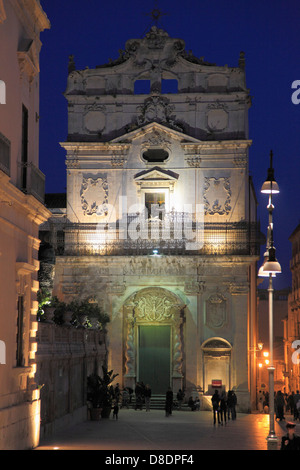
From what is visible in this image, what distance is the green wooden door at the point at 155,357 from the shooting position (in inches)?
1801

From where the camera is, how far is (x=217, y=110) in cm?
4716

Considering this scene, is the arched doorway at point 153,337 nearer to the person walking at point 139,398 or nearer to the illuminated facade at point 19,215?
the person walking at point 139,398

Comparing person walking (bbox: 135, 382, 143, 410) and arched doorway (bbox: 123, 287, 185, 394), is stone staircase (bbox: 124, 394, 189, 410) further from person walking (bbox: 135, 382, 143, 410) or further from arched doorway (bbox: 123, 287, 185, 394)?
person walking (bbox: 135, 382, 143, 410)

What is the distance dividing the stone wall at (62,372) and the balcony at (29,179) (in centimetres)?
557

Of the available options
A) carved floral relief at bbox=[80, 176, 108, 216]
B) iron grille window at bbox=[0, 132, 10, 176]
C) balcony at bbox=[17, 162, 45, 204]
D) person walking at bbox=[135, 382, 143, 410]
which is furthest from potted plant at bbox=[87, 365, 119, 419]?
iron grille window at bbox=[0, 132, 10, 176]

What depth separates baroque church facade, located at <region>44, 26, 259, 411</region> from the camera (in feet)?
149

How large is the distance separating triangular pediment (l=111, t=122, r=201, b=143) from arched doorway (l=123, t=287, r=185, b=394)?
27.3 feet

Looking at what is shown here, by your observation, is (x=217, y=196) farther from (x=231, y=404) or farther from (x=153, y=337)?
(x=231, y=404)

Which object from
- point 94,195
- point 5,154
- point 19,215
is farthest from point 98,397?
point 5,154

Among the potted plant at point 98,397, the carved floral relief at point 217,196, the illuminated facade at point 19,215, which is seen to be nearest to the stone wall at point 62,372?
the potted plant at point 98,397

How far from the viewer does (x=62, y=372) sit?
3002cm

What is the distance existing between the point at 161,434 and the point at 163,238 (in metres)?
18.2

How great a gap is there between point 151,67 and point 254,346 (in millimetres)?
16457

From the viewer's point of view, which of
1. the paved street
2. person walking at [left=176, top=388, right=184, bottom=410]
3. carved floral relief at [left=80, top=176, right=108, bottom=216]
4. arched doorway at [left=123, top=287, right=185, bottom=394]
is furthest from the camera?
carved floral relief at [left=80, top=176, right=108, bottom=216]
